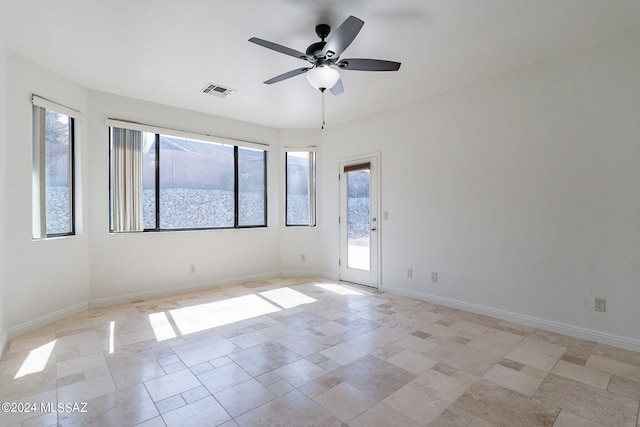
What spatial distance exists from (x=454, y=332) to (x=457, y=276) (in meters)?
0.90

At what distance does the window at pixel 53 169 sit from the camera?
130 inches

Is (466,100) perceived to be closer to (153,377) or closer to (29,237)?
(153,377)

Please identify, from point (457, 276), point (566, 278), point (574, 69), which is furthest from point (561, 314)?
point (574, 69)

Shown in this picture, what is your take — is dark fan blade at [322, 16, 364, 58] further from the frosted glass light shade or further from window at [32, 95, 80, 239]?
window at [32, 95, 80, 239]

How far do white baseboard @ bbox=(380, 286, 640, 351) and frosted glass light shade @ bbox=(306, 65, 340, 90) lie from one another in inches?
118

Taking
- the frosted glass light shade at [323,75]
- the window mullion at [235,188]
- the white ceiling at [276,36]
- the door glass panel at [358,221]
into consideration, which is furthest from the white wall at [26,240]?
the door glass panel at [358,221]

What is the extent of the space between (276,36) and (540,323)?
3829 mm

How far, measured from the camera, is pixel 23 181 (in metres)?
3.12

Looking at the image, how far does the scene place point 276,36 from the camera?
8.86 feet

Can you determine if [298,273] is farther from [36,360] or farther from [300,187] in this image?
[36,360]

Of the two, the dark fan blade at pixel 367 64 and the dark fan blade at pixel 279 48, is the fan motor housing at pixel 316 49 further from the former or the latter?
the dark fan blade at pixel 367 64

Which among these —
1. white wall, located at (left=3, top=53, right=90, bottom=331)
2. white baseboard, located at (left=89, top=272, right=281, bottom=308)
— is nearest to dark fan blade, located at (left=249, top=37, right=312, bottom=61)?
white wall, located at (left=3, top=53, right=90, bottom=331)

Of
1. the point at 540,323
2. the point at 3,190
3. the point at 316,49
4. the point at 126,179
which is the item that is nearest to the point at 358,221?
the point at 540,323

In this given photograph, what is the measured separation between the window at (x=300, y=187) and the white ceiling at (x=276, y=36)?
1931 mm
